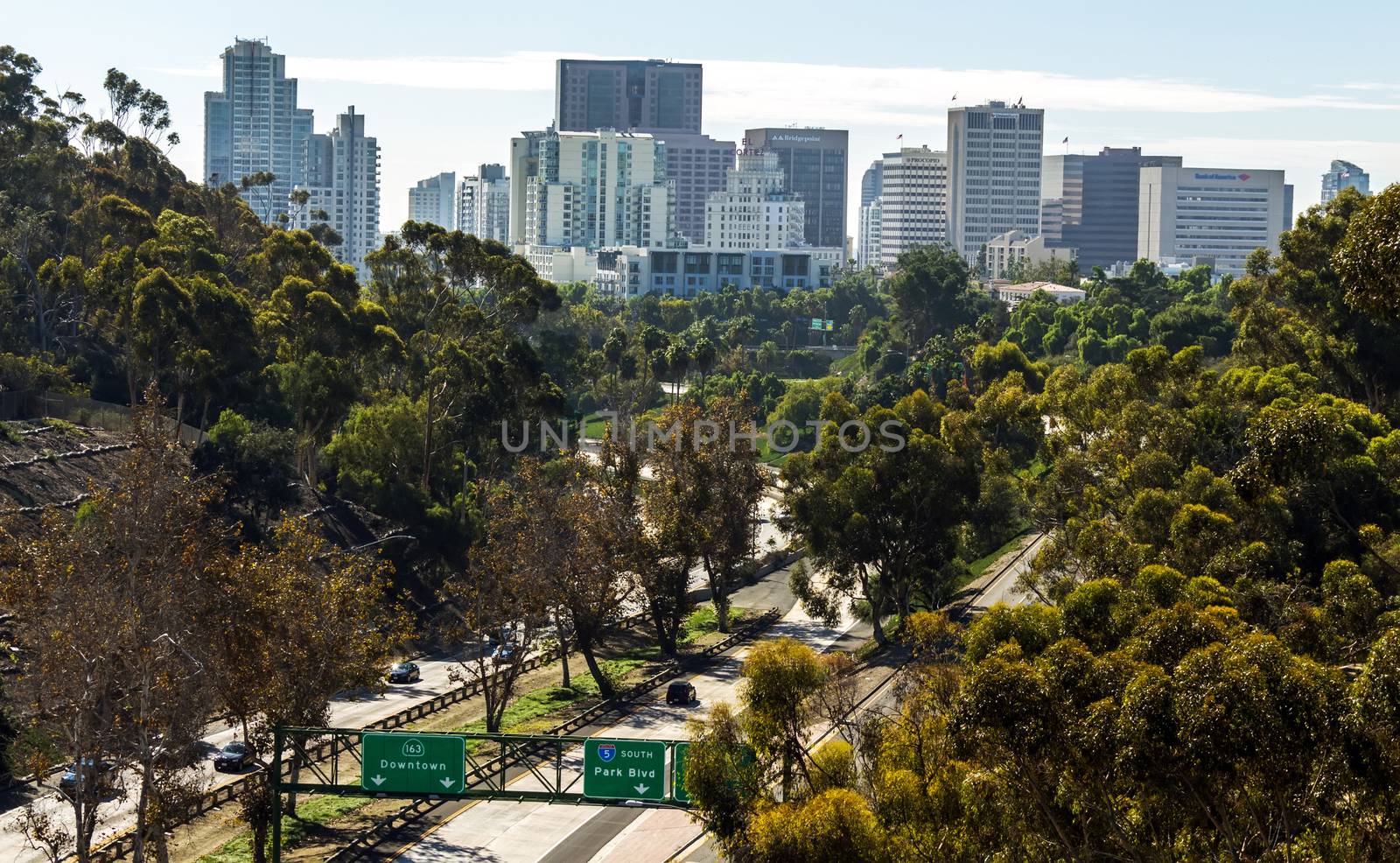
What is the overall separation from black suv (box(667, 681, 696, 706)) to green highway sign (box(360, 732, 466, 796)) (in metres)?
28.2

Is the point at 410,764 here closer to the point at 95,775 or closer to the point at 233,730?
the point at 95,775

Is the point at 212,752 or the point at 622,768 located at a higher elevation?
the point at 622,768

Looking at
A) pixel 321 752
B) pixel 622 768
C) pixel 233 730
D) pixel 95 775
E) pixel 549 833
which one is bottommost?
pixel 549 833

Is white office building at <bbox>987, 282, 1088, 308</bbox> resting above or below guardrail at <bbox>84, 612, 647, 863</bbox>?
above

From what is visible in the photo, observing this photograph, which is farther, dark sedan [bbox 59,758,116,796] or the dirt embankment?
the dirt embankment

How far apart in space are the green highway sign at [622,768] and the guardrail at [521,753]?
1.81 metres

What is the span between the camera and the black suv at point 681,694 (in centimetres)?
6781

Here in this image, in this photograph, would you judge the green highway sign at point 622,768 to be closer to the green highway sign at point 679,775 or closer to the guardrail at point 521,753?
the green highway sign at point 679,775

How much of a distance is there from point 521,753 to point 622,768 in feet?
12.5

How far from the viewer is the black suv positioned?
222ft

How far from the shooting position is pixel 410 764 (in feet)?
132

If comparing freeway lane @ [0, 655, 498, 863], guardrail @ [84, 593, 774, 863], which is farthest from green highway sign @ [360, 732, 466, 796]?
freeway lane @ [0, 655, 498, 863]

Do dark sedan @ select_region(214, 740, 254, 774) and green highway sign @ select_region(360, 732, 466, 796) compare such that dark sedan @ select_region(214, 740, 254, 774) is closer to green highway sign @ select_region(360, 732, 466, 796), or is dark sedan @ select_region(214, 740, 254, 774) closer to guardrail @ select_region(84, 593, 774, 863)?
guardrail @ select_region(84, 593, 774, 863)

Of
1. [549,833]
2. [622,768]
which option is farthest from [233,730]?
[622,768]
